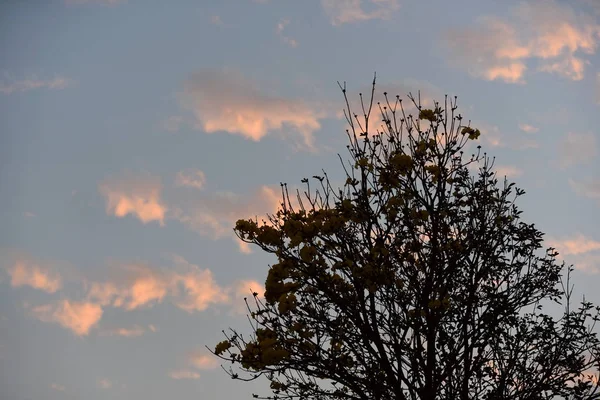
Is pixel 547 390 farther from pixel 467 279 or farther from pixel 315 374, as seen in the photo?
pixel 315 374

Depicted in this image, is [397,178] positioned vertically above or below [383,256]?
above

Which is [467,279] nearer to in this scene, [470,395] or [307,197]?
[470,395]

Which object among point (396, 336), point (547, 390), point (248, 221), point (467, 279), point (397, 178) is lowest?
point (547, 390)

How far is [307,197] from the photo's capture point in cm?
1002

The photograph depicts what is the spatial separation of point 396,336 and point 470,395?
5.82 ft

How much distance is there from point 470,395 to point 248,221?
14.0ft

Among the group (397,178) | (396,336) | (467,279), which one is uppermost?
(397,178)

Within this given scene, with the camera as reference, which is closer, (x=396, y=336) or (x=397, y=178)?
(x=396, y=336)

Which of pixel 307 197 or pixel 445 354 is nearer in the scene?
pixel 445 354

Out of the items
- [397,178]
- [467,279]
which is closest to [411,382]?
[467,279]

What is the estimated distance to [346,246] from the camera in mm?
9609

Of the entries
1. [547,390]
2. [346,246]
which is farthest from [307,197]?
[547,390]

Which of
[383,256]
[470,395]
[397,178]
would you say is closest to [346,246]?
[383,256]

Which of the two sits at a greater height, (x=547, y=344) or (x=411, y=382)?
Answer: (x=547, y=344)
